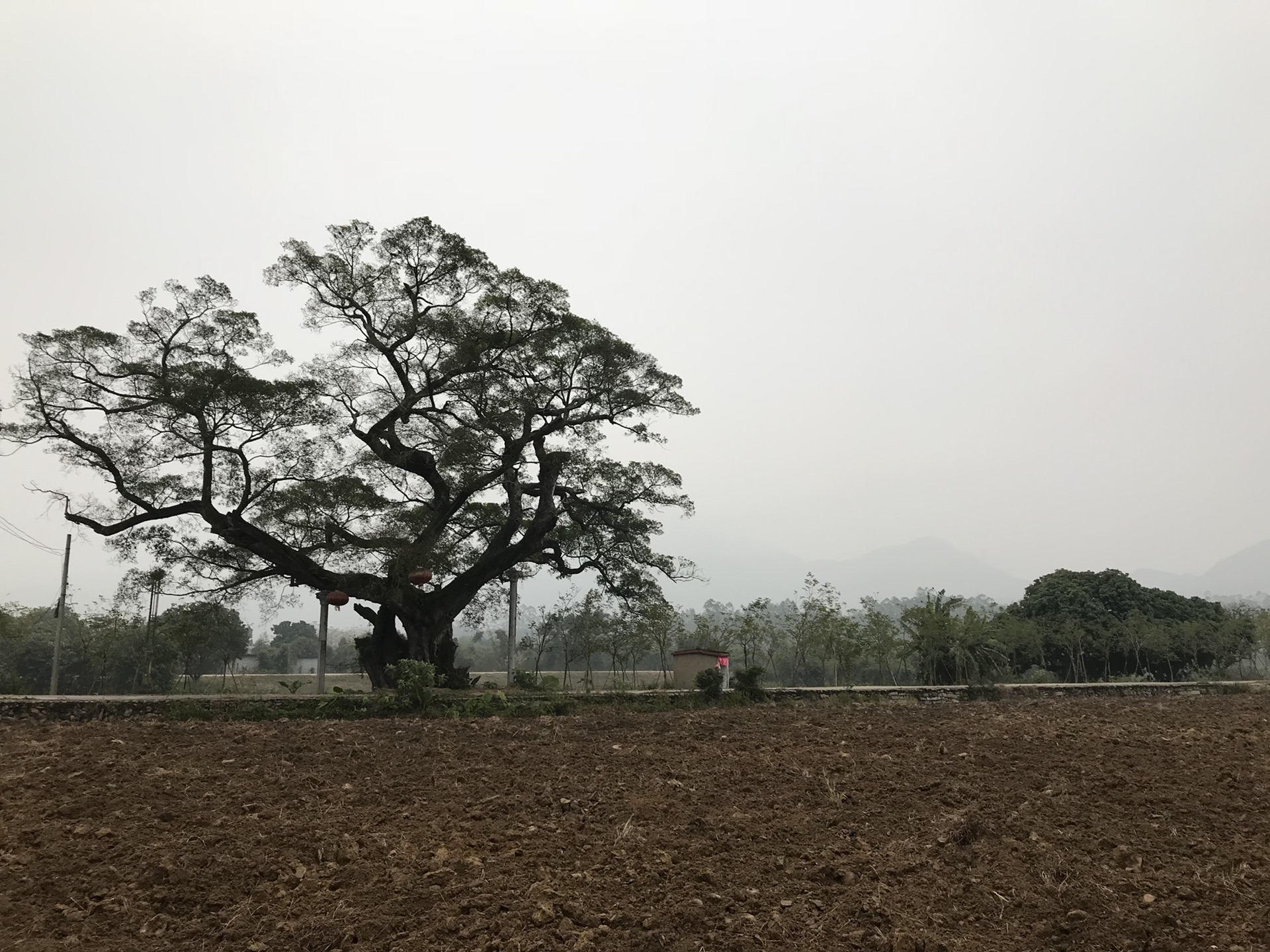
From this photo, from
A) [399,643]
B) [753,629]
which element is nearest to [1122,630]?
[753,629]

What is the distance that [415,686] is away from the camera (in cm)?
1098

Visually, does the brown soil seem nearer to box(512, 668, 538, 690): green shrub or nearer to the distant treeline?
box(512, 668, 538, 690): green shrub

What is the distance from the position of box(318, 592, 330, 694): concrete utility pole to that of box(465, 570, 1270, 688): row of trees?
21.6 ft

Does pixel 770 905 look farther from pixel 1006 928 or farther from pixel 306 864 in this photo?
pixel 306 864

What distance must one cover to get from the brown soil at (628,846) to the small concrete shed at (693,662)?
8018 mm

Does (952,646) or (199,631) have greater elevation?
(199,631)

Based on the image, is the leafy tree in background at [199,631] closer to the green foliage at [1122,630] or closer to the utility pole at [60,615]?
the utility pole at [60,615]

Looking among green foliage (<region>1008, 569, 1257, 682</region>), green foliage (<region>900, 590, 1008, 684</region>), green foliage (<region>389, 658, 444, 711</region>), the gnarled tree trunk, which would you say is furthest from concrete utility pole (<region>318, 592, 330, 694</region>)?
green foliage (<region>1008, 569, 1257, 682</region>)

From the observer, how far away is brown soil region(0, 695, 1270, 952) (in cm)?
380

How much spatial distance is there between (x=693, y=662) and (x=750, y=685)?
2673 mm

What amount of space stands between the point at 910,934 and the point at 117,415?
645 inches

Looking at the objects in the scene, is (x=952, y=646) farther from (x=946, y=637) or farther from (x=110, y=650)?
(x=110, y=650)

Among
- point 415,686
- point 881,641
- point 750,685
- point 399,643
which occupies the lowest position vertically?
point 750,685

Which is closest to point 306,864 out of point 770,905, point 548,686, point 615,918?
point 615,918
